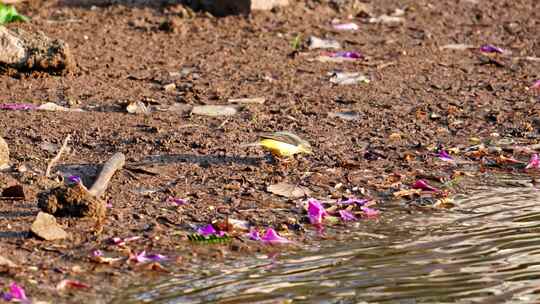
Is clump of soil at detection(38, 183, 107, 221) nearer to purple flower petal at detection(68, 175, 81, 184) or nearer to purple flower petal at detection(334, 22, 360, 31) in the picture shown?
purple flower petal at detection(68, 175, 81, 184)

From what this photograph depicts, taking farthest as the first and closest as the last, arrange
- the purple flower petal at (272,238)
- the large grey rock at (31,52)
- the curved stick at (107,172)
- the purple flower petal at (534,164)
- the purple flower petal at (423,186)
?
the large grey rock at (31,52)
the purple flower petal at (534,164)
the purple flower petal at (423,186)
the curved stick at (107,172)
the purple flower petal at (272,238)

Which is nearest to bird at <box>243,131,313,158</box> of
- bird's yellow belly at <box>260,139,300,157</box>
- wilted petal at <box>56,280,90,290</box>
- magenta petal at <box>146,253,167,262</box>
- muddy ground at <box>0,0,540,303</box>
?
bird's yellow belly at <box>260,139,300,157</box>

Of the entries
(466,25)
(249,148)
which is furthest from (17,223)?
(466,25)

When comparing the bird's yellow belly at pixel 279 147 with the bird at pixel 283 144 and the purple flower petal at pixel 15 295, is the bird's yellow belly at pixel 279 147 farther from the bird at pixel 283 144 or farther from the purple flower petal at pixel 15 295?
the purple flower petal at pixel 15 295

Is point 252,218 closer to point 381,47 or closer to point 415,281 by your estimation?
point 415,281

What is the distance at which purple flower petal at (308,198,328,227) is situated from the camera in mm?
6287

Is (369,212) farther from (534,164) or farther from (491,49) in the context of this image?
(491,49)

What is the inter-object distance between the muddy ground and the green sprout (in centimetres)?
18

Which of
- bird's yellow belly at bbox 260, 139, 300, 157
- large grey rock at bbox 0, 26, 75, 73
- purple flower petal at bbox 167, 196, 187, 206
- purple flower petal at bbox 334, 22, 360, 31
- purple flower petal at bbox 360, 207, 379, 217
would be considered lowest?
purple flower petal at bbox 167, 196, 187, 206

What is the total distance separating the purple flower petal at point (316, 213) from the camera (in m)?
6.29

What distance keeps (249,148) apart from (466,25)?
3.86m

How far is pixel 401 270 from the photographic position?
18.6ft

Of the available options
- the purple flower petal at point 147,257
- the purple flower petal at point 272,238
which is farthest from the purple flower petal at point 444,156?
the purple flower petal at point 147,257

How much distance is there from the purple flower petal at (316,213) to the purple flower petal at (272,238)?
33 centimetres
